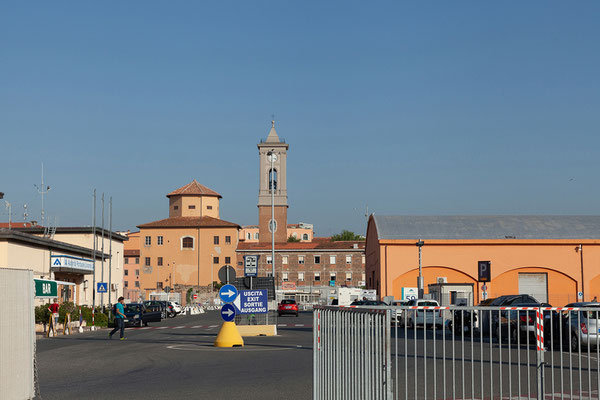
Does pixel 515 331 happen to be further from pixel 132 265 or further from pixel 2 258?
pixel 132 265

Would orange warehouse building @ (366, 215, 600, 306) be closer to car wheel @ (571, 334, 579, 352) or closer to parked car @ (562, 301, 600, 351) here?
parked car @ (562, 301, 600, 351)

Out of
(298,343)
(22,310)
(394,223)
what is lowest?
(298,343)

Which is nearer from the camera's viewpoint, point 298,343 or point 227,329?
point 227,329

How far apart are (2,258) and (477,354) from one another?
35996 millimetres

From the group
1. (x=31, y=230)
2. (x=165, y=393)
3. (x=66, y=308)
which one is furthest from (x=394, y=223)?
(x=165, y=393)

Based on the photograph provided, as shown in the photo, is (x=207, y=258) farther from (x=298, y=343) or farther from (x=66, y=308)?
(x=298, y=343)

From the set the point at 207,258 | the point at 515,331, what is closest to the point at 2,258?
the point at 515,331

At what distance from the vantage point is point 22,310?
40.4ft

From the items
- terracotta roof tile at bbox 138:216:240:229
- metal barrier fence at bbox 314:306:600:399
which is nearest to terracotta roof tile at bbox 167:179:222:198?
terracotta roof tile at bbox 138:216:240:229

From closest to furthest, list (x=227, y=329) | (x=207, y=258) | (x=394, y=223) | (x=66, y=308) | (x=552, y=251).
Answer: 1. (x=227, y=329)
2. (x=66, y=308)
3. (x=552, y=251)
4. (x=394, y=223)
5. (x=207, y=258)

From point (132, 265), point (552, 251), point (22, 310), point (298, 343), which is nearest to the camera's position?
point (22, 310)

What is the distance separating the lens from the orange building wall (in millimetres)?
66188

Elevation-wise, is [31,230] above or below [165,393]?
above

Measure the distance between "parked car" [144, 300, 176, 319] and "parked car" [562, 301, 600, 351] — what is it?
49614mm
